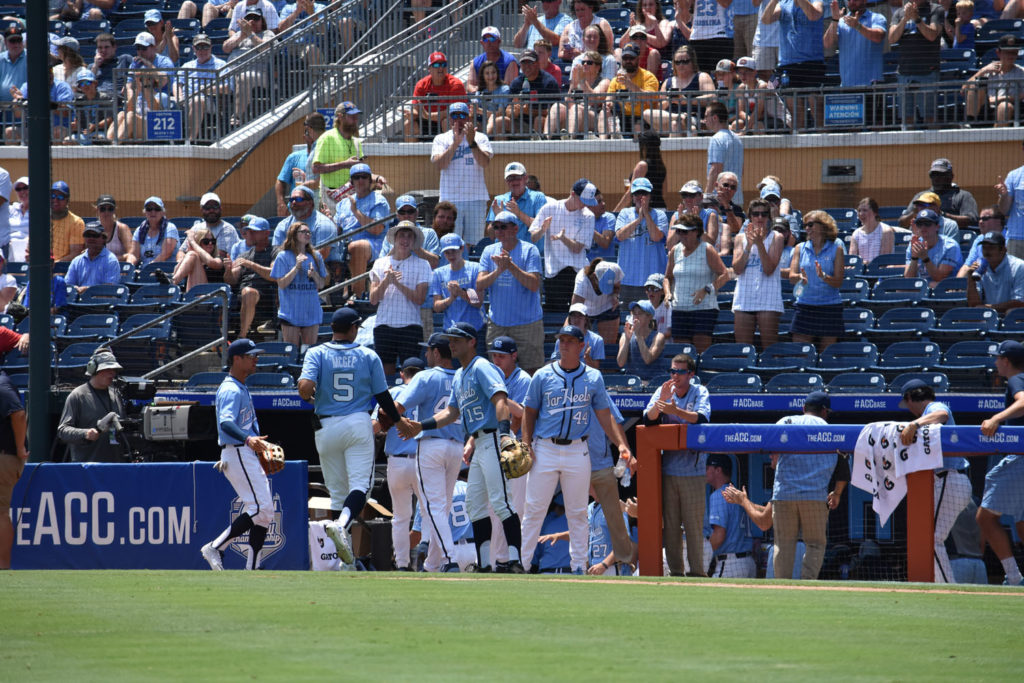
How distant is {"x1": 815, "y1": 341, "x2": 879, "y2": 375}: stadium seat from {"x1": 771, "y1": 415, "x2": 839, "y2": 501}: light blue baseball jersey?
2.66 m

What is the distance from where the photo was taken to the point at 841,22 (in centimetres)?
1667

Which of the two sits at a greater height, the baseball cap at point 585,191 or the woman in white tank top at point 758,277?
the baseball cap at point 585,191

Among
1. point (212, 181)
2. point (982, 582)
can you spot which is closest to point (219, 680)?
point (982, 582)

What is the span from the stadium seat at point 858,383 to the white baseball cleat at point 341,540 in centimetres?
472

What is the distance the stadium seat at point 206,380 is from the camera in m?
14.1

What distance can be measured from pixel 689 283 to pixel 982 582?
4.43 m

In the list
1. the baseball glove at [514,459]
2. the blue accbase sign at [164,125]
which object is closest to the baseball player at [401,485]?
the baseball glove at [514,459]

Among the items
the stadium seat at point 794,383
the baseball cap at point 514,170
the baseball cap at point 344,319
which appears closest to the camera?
the baseball cap at point 344,319

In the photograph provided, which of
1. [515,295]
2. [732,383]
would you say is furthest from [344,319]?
[732,383]

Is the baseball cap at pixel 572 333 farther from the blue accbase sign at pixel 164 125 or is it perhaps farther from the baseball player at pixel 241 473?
the blue accbase sign at pixel 164 125

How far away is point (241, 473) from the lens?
10.5 meters

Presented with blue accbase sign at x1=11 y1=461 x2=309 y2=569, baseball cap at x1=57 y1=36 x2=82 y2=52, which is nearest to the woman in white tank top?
blue accbase sign at x1=11 y1=461 x2=309 y2=569

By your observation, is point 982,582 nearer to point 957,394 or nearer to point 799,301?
point 957,394

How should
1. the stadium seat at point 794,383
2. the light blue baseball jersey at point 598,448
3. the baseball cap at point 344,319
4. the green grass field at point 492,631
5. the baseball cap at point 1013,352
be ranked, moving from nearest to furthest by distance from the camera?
the green grass field at point 492,631 → the baseball cap at point 1013,352 → the baseball cap at point 344,319 → the light blue baseball jersey at point 598,448 → the stadium seat at point 794,383
